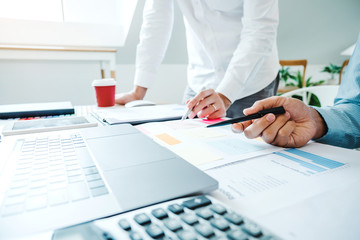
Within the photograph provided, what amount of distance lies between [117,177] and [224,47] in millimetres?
893

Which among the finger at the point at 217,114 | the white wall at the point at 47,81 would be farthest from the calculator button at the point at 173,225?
the white wall at the point at 47,81

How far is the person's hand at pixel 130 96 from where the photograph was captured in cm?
104

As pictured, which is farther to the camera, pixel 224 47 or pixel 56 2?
pixel 56 2

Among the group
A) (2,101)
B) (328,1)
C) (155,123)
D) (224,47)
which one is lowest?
(2,101)

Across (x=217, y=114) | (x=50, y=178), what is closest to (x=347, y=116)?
(x=217, y=114)

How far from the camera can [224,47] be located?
3.47 ft

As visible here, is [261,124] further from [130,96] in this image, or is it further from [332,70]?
[332,70]

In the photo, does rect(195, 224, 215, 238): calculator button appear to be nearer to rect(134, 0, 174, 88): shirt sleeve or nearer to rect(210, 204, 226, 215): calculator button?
rect(210, 204, 226, 215): calculator button

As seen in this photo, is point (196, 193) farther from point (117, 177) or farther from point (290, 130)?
point (290, 130)

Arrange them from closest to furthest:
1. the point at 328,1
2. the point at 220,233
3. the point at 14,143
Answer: the point at 220,233, the point at 14,143, the point at 328,1

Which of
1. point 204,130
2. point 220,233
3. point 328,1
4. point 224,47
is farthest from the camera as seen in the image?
point 328,1

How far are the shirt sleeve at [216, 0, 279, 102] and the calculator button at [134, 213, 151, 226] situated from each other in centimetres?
67

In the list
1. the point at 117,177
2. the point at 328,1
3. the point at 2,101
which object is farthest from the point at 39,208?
the point at 328,1

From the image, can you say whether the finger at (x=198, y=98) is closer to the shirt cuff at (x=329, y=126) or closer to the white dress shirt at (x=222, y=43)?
the white dress shirt at (x=222, y=43)
